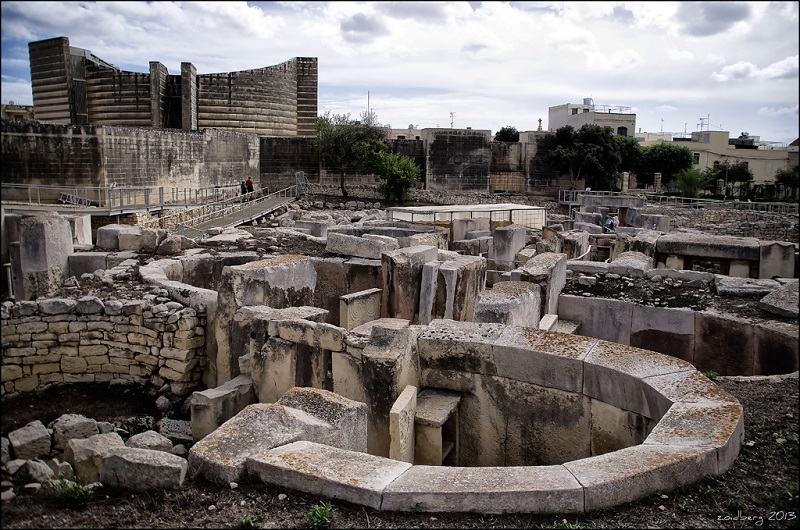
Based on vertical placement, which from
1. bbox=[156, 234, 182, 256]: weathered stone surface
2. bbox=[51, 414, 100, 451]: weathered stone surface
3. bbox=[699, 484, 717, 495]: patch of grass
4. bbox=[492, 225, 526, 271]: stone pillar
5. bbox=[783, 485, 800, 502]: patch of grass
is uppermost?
bbox=[156, 234, 182, 256]: weathered stone surface

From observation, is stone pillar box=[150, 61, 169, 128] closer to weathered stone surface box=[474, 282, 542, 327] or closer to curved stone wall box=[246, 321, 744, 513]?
weathered stone surface box=[474, 282, 542, 327]

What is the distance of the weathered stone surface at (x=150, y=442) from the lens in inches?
196

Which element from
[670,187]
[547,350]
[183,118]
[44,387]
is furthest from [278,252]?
[670,187]

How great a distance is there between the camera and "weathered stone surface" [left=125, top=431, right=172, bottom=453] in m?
4.98

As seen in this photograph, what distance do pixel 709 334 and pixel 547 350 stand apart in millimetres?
2948

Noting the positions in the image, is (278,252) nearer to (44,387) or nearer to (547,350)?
(44,387)

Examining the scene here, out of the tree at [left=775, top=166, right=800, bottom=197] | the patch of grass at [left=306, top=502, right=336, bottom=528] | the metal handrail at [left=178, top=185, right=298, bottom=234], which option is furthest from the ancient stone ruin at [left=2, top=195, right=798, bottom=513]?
the metal handrail at [left=178, top=185, right=298, bottom=234]

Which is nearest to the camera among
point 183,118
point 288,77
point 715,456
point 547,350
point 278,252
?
point 715,456

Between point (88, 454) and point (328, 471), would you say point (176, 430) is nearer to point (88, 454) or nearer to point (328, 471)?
point (88, 454)

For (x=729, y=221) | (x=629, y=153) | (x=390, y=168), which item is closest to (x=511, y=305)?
(x=729, y=221)

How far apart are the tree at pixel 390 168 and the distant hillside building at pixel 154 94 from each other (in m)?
6.69

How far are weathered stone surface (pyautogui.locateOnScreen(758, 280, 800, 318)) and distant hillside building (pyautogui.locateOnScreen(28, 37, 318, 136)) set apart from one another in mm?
27081

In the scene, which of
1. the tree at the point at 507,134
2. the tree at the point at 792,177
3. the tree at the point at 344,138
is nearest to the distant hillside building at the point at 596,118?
the tree at the point at 507,134

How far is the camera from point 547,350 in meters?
4.70
